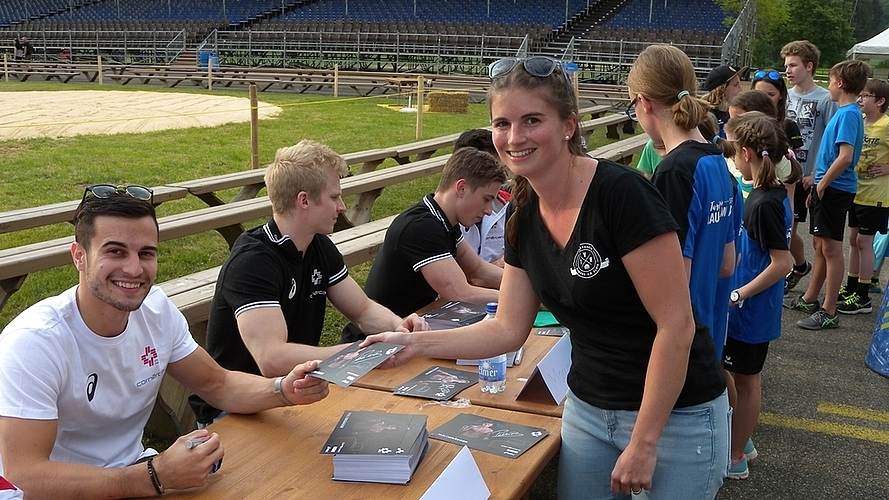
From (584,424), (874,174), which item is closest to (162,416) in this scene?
(584,424)

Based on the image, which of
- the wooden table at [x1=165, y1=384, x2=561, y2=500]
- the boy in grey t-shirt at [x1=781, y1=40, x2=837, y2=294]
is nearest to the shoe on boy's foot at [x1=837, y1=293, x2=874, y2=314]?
the boy in grey t-shirt at [x1=781, y1=40, x2=837, y2=294]

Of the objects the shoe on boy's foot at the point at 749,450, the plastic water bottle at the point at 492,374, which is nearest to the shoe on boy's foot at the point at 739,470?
the shoe on boy's foot at the point at 749,450

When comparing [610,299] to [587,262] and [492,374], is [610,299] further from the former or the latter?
[492,374]

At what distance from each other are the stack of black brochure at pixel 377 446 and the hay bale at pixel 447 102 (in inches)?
679

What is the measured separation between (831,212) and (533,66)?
456 cm

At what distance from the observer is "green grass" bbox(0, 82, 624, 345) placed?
6.14 meters

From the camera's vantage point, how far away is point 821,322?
5559 mm

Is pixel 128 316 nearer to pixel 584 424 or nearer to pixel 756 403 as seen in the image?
pixel 584 424

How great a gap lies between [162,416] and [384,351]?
2.03 meters

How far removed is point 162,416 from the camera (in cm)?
371

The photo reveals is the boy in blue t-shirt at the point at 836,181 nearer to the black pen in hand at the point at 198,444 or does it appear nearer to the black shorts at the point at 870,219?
the black shorts at the point at 870,219

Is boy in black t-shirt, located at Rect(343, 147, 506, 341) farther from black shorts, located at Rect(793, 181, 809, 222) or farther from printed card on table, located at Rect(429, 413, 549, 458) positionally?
black shorts, located at Rect(793, 181, 809, 222)

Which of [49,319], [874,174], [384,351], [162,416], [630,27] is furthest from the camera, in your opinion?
[630,27]

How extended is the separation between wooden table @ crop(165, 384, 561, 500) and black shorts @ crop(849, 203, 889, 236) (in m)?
4.52
